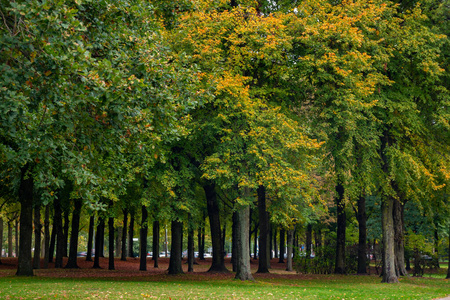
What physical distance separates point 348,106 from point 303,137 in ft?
8.06

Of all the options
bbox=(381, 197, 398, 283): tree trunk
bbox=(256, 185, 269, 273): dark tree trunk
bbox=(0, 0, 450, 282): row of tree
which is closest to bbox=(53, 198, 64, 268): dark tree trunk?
bbox=(0, 0, 450, 282): row of tree

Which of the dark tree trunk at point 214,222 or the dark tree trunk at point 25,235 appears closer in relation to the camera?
the dark tree trunk at point 25,235

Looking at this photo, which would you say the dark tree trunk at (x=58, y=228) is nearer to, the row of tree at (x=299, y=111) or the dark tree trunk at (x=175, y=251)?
the row of tree at (x=299, y=111)

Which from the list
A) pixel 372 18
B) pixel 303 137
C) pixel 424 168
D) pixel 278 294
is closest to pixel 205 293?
pixel 278 294

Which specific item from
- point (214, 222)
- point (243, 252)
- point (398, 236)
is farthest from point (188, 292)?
point (398, 236)

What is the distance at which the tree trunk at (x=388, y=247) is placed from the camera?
77.8ft

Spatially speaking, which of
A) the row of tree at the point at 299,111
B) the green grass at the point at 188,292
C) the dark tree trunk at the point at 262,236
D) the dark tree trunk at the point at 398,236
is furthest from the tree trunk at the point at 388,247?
the dark tree trunk at the point at 262,236

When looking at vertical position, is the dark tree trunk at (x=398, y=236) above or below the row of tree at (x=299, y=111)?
below

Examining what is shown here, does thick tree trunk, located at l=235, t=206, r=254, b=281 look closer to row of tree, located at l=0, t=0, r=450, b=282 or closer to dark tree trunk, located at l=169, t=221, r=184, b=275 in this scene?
row of tree, located at l=0, t=0, r=450, b=282

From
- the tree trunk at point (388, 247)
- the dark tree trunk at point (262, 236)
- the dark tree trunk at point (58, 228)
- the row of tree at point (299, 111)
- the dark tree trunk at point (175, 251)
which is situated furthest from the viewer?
the dark tree trunk at point (58, 228)

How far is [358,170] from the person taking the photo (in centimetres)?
2233

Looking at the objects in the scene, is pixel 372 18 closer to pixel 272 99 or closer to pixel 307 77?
pixel 307 77

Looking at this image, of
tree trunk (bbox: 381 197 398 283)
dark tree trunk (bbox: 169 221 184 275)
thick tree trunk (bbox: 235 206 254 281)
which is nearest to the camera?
thick tree trunk (bbox: 235 206 254 281)

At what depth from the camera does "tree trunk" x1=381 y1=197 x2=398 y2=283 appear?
2370 centimetres
